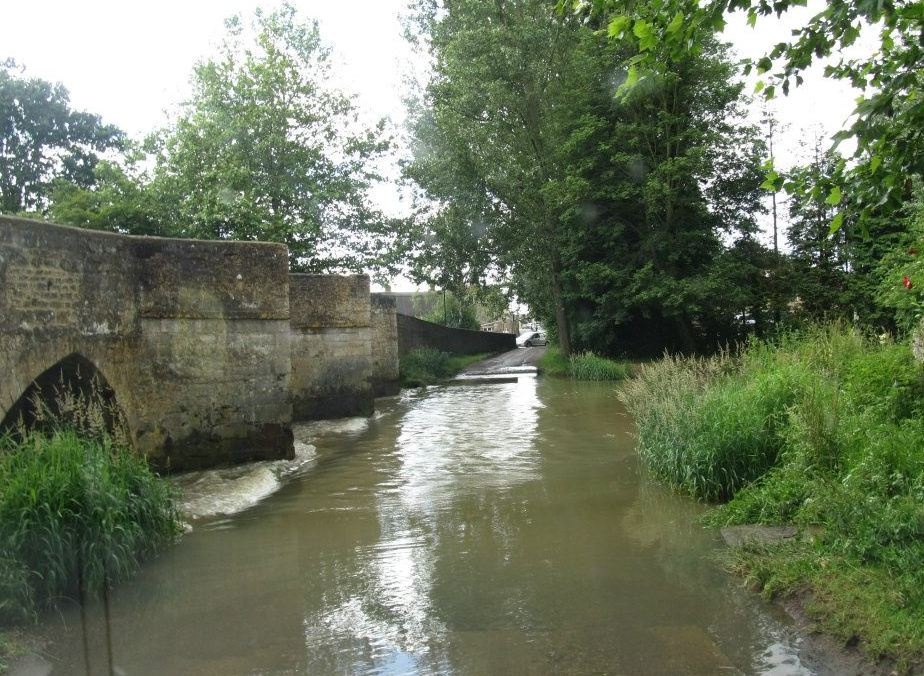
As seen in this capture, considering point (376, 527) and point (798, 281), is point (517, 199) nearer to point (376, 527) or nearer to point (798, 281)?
point (798, 281)

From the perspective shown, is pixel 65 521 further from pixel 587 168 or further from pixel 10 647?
pixel 587 168

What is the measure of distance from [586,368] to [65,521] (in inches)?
781

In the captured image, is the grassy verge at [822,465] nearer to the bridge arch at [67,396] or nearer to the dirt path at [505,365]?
the bridge arch at [67,396]

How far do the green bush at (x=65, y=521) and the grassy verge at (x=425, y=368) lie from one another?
18.5 m

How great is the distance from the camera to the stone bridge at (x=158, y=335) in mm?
7418

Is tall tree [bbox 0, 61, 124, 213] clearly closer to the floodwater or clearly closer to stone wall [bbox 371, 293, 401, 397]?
stone wall [bbox 371, 293, 401, 397]

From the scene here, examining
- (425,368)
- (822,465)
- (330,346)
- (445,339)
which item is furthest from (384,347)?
(822,465)

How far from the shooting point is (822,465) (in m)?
6.46

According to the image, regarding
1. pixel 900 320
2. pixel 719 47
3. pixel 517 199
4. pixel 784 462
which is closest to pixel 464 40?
pixel 517 199

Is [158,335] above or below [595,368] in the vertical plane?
above

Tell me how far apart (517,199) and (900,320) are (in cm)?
1684

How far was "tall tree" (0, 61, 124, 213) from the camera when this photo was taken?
30.7m

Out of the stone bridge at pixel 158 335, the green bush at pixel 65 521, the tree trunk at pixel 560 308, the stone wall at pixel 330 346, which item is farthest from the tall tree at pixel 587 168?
the green bush at pixel 65 521

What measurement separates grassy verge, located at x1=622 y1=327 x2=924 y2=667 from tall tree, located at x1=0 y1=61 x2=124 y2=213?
28.1m
